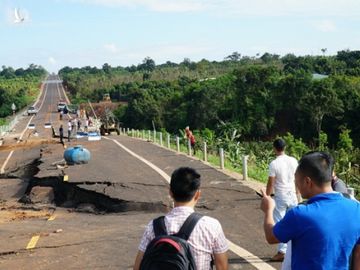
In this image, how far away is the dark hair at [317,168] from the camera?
3.90 meters

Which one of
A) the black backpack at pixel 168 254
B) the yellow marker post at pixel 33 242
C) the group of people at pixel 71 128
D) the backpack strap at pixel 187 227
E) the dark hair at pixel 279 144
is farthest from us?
the group of people at pixel 71 128

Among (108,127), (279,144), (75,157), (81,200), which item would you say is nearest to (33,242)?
(279,144)

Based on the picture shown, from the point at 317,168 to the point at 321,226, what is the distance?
1.26ft

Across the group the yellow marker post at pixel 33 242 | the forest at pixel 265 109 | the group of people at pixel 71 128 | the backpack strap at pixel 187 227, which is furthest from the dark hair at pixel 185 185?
the forest at pixel 265 109

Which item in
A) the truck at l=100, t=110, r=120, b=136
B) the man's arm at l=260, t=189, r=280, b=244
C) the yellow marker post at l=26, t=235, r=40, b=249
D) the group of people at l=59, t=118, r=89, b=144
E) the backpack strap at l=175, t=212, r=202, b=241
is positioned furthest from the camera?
the truck at l=100, t=110, r=120, b=136

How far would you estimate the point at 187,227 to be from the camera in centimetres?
378

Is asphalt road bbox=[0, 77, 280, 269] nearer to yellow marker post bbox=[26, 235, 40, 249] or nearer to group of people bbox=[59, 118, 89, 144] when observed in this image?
yellow marker post bbox=[26, 235, 40, 249]

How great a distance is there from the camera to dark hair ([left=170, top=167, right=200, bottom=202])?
153 inches

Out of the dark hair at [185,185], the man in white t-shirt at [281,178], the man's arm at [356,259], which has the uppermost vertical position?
the dark hair at [185,185]

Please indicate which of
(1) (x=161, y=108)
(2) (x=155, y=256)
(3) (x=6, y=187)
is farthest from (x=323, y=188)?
(1) (x=161, y=108)

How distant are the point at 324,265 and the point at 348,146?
4535cm

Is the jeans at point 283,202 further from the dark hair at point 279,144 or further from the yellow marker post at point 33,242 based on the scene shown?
the yellow marker post at point 33,242

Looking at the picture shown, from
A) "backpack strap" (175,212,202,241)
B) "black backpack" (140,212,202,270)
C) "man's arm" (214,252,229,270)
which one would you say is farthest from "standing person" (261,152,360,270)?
"black backpack" (140,212,202,270)

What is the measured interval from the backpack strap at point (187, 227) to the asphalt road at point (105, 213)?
13.0ft
